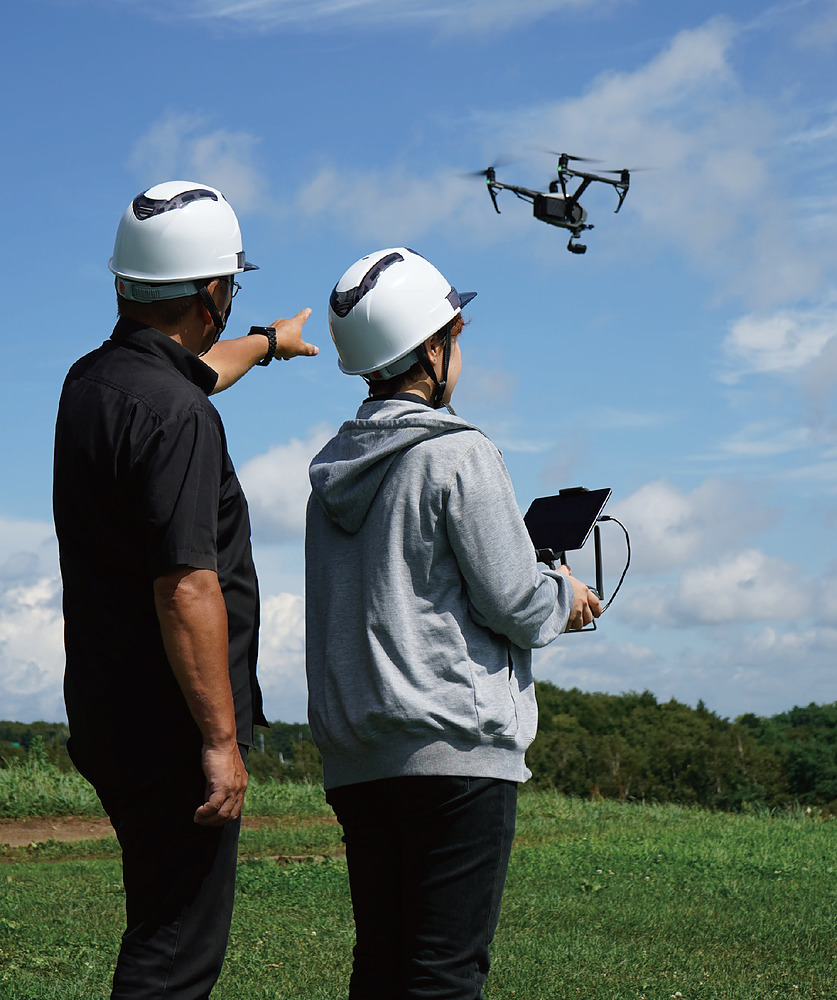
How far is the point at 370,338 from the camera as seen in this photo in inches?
114

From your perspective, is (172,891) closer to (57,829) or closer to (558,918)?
(558,918)

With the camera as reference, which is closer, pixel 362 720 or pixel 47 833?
pixel 362 720

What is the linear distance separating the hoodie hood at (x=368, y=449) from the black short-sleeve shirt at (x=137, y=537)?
0.95ft

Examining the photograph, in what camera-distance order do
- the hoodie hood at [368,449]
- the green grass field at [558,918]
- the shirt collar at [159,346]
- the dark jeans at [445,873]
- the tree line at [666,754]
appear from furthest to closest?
the tree line at [666,754]
the green grass field at [558,918]
the shirt collar at [159,346]
the hoodie hood at [368,449]
the dark jeans at [445,873]

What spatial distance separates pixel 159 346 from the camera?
299 centimetres

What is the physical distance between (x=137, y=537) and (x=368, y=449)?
62cm

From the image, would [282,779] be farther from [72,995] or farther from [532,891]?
[72,995]

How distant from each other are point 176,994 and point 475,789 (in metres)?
0.92

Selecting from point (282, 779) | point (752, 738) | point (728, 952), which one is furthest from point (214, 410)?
point (752, 738)

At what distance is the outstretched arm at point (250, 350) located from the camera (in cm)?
381

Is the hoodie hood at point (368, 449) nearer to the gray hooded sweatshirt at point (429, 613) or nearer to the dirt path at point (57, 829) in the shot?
the gray hooded sweatshirt at point (429, 613)

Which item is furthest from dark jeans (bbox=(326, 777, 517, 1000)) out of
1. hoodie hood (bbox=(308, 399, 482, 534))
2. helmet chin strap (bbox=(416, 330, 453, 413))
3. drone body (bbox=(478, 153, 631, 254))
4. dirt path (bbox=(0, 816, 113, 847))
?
drone body (bbox=(478, 153, 631, 254))

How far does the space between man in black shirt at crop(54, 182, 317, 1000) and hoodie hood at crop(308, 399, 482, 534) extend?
29 cm

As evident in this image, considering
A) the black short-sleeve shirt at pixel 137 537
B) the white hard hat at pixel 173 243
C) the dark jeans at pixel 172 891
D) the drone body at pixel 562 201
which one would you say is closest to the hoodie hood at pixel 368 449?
the black short-sleeve shirt at pixel 137 537
